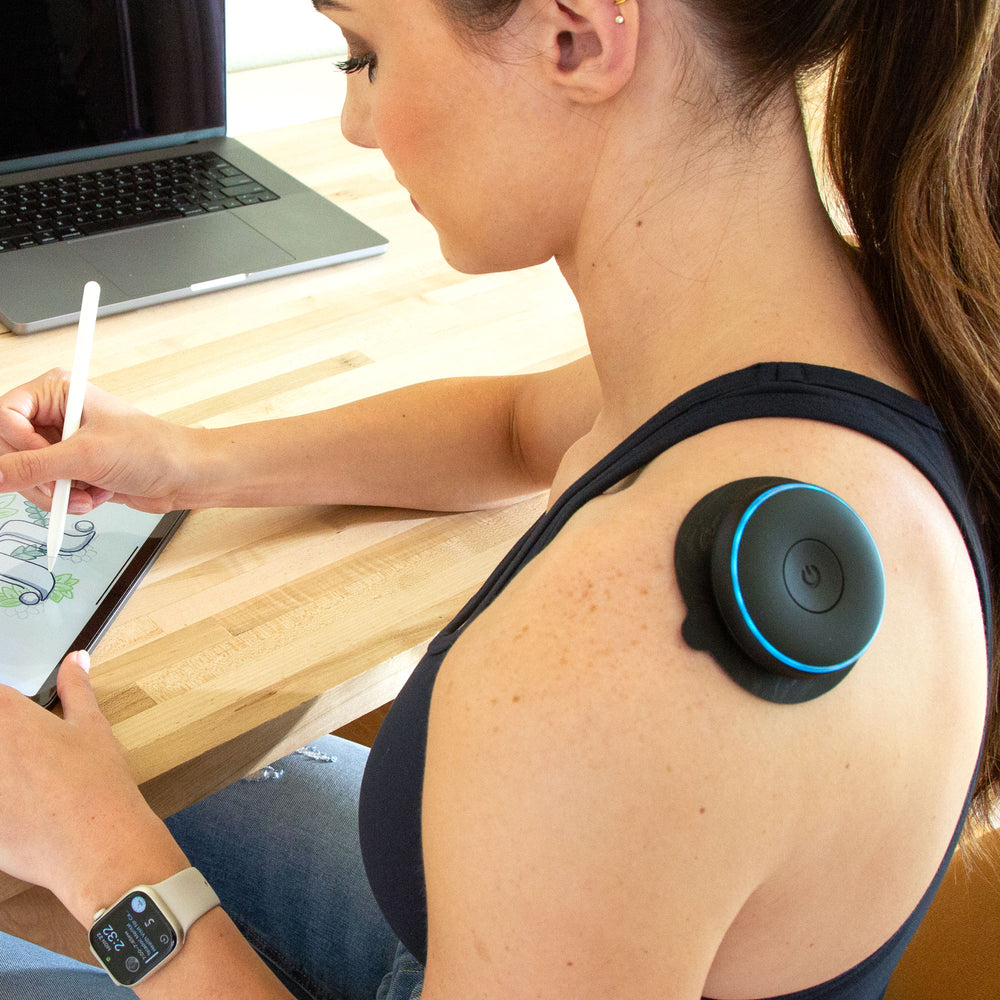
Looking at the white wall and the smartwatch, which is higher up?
the white wall

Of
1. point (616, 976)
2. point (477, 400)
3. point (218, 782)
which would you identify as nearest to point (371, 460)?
point (477, 400)

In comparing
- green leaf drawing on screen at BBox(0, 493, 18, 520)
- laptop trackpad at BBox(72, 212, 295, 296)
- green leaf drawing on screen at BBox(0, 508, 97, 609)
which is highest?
laptop trackpad at BBox(72, 212, 295, 296)

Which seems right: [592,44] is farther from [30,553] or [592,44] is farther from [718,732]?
[30,553]

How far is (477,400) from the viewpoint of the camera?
90 centimetres

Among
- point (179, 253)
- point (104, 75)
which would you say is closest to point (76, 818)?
point (179, 253)

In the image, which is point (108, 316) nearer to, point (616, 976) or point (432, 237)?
point (432, 237)

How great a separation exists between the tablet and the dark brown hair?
42 centimetres

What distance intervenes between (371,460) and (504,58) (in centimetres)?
35

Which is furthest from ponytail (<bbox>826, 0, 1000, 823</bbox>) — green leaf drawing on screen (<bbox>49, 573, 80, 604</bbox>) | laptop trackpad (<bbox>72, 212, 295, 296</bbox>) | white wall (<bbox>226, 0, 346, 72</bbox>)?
white wall (<bbox>226, 0, 346, 72</bbox>)

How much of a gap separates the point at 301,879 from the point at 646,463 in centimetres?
50

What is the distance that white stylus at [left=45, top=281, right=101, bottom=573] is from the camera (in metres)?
0.74

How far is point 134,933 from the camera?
56 cm

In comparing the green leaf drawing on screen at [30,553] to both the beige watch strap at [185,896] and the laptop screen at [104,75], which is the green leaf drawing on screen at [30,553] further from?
the laptop screen at [104,75]

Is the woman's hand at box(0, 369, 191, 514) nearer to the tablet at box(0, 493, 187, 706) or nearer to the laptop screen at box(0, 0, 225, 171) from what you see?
the tablet at box(0, 493, 187, 706)
